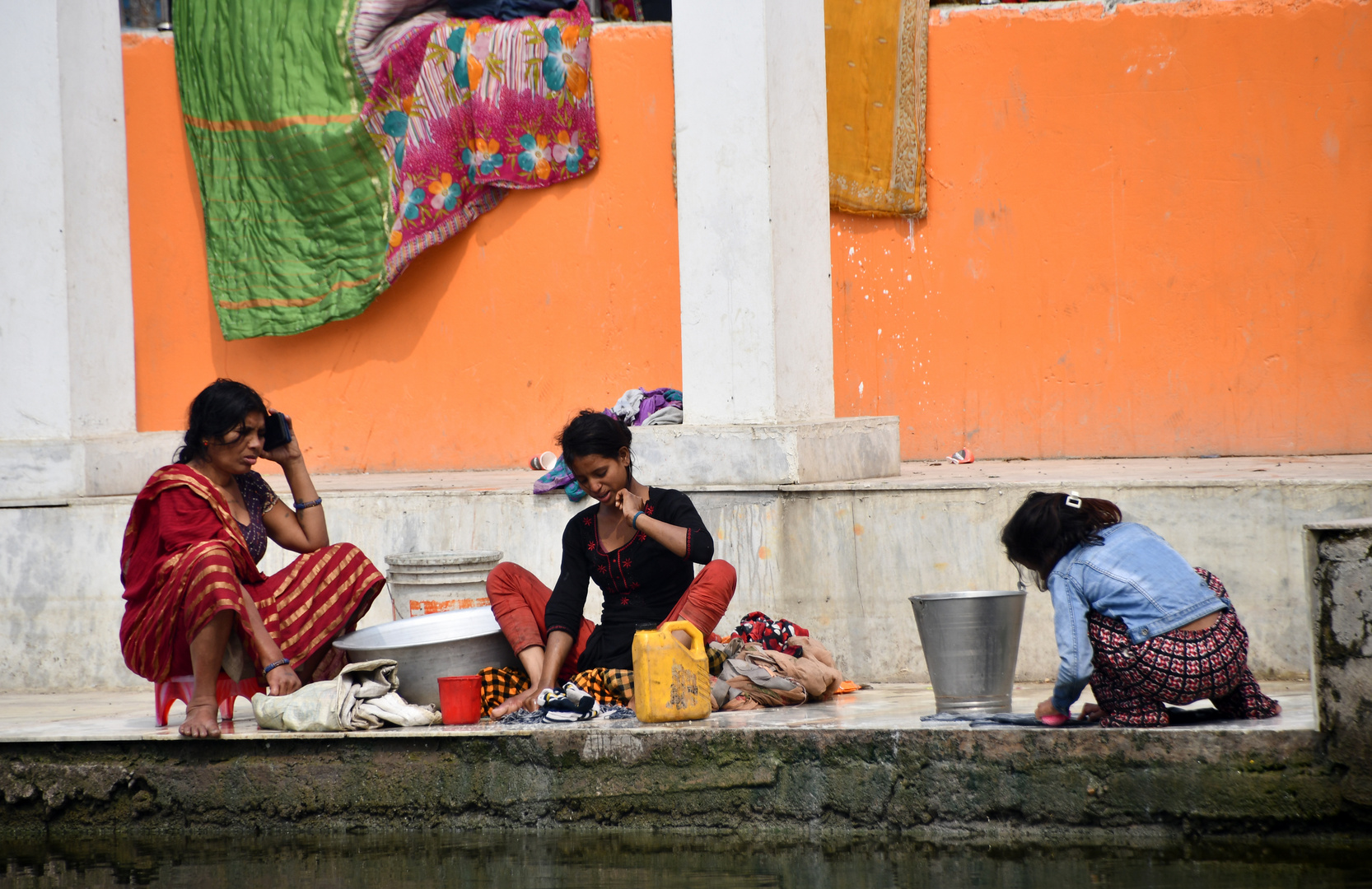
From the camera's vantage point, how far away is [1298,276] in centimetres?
729

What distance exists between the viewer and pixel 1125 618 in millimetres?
4043

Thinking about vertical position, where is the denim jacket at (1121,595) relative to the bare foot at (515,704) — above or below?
above

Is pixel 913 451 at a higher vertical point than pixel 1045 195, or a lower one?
lower

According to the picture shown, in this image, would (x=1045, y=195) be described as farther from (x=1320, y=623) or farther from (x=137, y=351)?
(x=137, y=351)

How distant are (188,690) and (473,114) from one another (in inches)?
150

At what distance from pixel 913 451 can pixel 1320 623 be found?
13.1 ft

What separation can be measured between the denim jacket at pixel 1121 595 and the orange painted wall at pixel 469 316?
13.0 ft

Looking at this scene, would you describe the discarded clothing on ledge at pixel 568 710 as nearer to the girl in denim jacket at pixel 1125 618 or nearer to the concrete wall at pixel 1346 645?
the girl in denim jacket at pixel 1125 618

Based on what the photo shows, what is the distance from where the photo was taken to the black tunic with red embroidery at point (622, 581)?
493 centimetres

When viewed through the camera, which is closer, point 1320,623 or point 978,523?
point 1320,623

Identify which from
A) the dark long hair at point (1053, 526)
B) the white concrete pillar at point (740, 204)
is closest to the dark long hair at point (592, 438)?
the white concrete pillar at point (740, 204)

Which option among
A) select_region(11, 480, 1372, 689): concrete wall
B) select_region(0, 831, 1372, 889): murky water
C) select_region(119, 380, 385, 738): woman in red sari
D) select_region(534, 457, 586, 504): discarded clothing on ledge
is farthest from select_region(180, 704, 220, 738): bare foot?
select_region(534, 457, 586, 504): discarded clothing on ledge

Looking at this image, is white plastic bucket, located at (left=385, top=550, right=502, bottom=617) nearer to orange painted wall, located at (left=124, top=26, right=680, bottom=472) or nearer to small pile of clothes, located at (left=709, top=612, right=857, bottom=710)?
small pile of clothes, located at (left=709, top=612, right=857, bottom=710)

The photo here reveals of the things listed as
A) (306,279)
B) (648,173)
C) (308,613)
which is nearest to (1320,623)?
(308,613)
